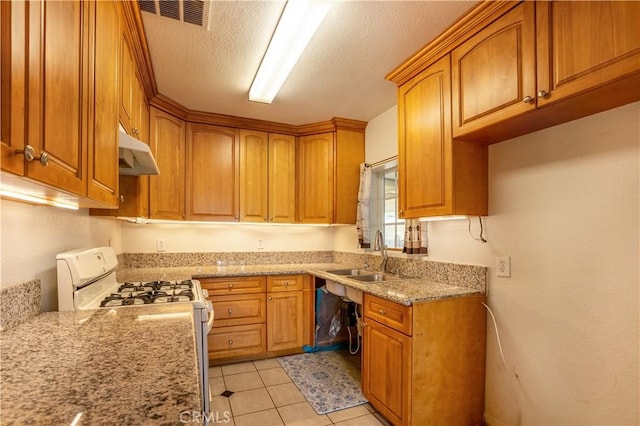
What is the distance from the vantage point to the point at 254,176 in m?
3.36

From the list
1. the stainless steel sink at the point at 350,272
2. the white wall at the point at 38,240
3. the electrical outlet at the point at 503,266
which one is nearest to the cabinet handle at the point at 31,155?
the white wall at the point at 38,240

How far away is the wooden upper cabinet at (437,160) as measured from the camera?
6.19 feet

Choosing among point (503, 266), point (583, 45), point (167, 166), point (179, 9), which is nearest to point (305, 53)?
point (179, 9)

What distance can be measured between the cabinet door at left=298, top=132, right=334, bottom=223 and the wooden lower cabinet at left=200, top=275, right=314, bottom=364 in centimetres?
72

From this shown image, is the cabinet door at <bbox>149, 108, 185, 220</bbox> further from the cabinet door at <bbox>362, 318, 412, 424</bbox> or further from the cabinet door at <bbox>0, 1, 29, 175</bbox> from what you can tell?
the cabinet door at <bbox>0, 1, 29, 175</bbox>

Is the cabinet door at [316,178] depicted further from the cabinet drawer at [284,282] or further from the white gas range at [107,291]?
the white gas range at [107,291]

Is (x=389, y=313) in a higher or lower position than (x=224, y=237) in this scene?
lower

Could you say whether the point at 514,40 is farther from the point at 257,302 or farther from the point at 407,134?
the point at 257,302

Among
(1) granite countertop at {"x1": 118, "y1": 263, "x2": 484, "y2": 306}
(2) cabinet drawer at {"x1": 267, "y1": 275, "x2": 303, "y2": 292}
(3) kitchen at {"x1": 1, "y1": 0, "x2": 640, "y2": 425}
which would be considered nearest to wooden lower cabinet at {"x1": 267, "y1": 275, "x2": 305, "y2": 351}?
(2) cabinet drawer at {"x1": 267, "y1": 275, "x2": 303, "y2": 292}

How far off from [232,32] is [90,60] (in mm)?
996

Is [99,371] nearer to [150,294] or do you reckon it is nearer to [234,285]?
[150,294]

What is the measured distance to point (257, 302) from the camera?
2979 mm

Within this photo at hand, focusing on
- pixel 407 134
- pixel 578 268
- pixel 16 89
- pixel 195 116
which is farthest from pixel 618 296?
pixel 195 116

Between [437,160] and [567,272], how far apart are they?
895 millimetres
